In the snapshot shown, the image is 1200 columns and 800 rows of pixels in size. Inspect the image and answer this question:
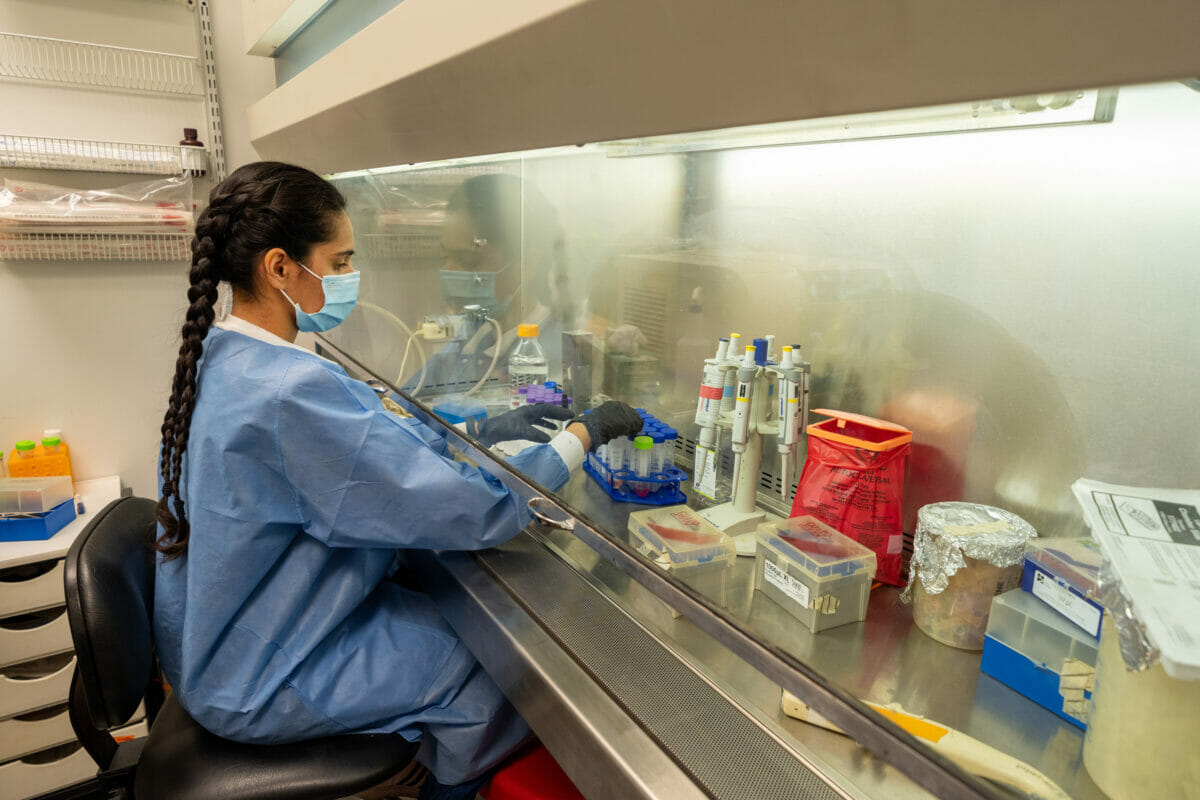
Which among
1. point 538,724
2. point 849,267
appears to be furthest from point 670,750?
point 849,267

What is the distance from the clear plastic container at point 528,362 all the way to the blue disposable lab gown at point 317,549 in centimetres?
46

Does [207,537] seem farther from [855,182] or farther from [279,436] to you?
[855,182]

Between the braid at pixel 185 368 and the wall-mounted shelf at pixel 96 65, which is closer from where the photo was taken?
the braid at pixel 185 368

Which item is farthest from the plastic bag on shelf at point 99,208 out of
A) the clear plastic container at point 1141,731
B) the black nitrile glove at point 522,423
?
the clear plastic container at point 1141,731

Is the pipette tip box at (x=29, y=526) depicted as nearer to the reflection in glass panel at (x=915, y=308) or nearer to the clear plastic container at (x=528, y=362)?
the reflection in glass panel at (x=915, y=308)

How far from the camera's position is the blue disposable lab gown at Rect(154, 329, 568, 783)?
1114mm

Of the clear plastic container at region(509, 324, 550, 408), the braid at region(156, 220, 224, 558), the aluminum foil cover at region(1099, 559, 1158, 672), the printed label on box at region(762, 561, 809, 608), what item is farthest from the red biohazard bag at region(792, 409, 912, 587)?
the braid at region(156, 220, 224, 558)

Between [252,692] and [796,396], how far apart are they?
1060 mm

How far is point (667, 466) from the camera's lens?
1312 millimetres

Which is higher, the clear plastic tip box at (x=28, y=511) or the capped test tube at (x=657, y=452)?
the capped test tube at (x=657, y=452)

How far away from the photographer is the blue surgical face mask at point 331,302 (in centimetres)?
136

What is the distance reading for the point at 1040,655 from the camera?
0.77 meters

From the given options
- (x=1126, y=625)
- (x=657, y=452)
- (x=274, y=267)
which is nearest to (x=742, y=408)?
(x=657, y=452)

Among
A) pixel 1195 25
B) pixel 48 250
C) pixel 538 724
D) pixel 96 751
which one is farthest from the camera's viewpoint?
pixel 48 250
